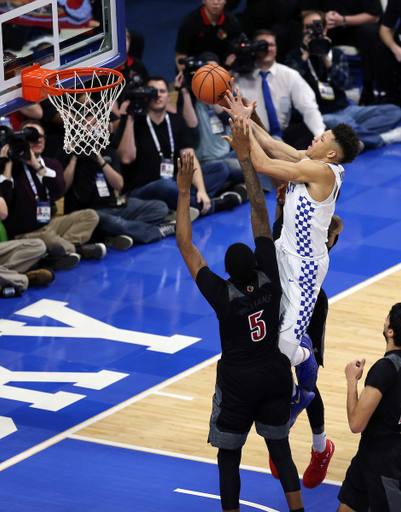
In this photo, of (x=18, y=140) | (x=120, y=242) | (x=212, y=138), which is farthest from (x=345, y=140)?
(x=212, y=138)

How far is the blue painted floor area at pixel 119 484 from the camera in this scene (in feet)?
20.2

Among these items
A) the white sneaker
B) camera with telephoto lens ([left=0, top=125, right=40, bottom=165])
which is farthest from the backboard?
the white sneaker

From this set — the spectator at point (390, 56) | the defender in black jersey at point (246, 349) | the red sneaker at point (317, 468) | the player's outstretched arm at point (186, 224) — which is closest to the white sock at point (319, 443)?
the red sneaker at point (317, 468)

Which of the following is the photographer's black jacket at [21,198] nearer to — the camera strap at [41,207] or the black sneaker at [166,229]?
the camera strap at [41,207]

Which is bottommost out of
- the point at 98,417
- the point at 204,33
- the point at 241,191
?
the point at 241,191

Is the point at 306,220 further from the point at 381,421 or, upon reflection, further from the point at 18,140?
the point at 18,140

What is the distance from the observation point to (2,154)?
391 inches

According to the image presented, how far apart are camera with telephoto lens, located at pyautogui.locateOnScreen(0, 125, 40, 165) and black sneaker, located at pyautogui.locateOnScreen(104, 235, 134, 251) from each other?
5.30ft

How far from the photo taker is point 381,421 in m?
5.07

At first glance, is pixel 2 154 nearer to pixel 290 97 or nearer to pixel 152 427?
pixel 152 427

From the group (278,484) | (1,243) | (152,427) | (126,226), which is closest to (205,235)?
(126,226)

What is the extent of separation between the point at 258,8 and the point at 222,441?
12.1m

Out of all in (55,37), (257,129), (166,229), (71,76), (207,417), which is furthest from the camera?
(166,229)

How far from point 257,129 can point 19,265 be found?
464cm
